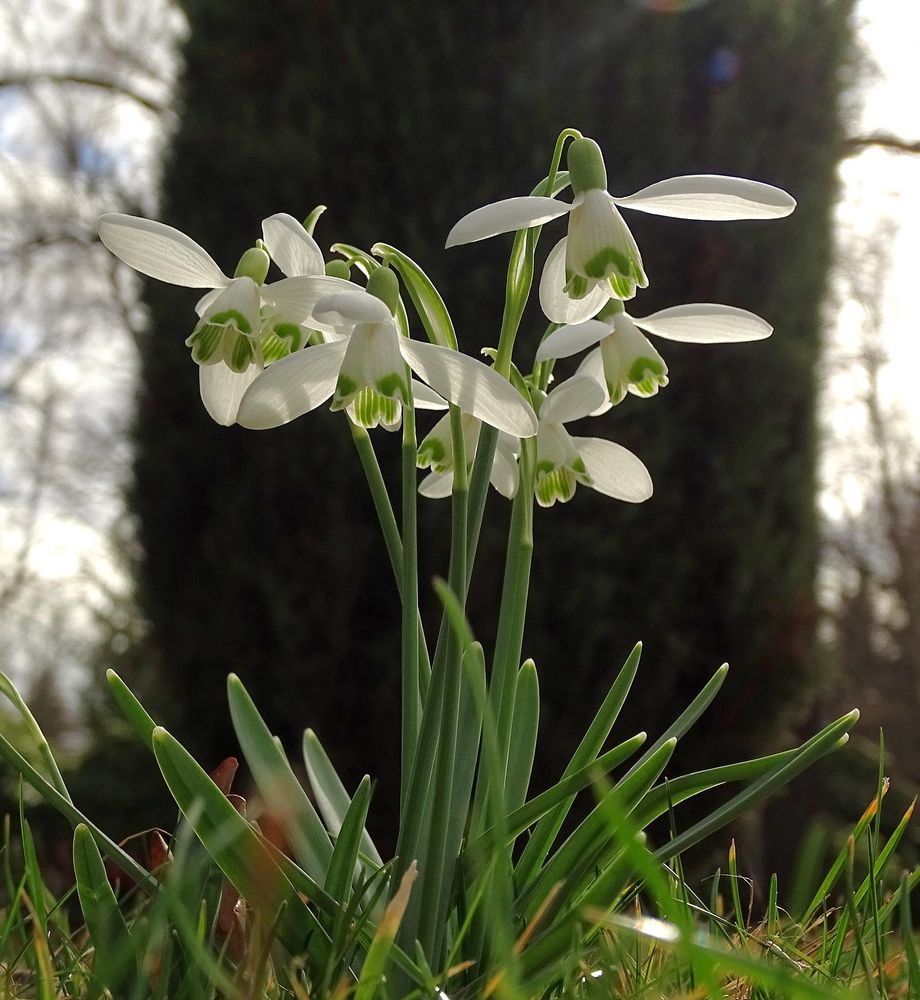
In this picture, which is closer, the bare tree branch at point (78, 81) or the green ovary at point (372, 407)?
the green ovary at point (372, 407)

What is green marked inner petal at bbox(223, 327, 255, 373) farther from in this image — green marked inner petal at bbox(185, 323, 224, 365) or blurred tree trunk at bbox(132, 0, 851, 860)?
blurred tree trunk at bbox(132, 0, 851, 860)

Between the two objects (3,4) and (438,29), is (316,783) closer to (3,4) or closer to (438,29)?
(438,29)

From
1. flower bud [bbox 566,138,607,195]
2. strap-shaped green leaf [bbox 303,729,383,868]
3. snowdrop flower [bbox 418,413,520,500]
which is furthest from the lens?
strap-shaped green leaf [bbox 303,729,383,868]

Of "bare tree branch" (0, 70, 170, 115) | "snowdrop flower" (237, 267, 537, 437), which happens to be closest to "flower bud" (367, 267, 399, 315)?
"snowdrop flower" (237, 267, 537, 437)

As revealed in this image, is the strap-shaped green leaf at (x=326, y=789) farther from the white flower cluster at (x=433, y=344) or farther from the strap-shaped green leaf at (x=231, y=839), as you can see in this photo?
the white flower cluster at (x=433, y=344)

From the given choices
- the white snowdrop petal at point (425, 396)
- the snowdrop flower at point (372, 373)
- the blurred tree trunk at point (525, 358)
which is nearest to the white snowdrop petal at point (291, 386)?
the snowdrop flower at point (372, 373)

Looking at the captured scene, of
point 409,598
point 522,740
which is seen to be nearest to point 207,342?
point 409,598

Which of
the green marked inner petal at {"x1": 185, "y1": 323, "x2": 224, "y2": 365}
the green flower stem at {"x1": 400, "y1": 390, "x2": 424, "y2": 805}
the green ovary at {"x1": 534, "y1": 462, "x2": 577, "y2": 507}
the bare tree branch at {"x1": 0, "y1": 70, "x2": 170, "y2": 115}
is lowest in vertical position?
the green flower stem at {"x1": 400, "y1": 390, "x2": 424, "y2": 805}

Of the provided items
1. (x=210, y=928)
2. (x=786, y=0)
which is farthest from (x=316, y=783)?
(x=786, y=0)
